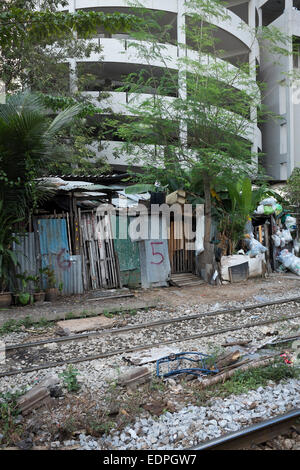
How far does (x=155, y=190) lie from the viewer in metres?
12.1

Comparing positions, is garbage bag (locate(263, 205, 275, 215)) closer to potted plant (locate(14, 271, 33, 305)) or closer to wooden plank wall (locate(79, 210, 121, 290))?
wooden plank wall (locate(79, 210, 121, 290))

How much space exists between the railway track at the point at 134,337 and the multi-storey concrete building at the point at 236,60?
12021mm

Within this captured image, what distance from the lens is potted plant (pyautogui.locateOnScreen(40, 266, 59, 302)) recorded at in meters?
9.21

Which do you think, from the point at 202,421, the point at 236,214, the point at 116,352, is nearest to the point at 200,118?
the point at 236,214

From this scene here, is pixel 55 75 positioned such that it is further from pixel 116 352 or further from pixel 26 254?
pixel 116 352

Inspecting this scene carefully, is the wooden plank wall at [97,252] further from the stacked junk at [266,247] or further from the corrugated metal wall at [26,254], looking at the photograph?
the stacked junk at [266,247]

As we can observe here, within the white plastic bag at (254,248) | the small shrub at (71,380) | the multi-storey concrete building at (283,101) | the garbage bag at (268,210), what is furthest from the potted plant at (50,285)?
the multi-storey concrete building at (283,101)

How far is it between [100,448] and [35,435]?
729 mm

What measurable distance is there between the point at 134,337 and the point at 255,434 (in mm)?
3650

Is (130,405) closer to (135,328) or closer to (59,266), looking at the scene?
(135,328)

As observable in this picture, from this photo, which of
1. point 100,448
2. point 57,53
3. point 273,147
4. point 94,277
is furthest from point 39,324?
point 273,147

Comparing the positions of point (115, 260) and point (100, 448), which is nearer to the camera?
point (100, 448)

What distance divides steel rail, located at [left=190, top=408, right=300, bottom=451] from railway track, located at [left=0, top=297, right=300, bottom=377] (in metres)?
2.91

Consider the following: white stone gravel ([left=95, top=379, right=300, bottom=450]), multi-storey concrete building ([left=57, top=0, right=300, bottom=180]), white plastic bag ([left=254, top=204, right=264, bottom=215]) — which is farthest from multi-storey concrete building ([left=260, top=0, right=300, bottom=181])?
white stone gravel ([left=95, top=379, right=300, bottom=450])
